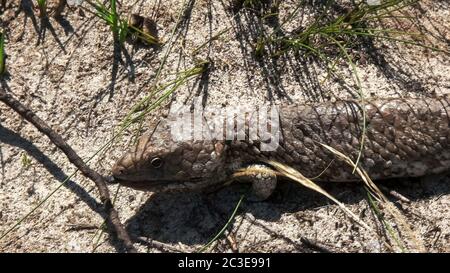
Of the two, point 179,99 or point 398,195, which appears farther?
point 179,99

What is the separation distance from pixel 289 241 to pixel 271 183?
1.18 feet

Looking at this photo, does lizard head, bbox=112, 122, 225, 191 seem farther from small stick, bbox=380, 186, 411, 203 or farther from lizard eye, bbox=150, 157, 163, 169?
small stick, bbox=380, 186, 411, 203

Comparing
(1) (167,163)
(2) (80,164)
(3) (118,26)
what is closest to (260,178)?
(1) (167,163)

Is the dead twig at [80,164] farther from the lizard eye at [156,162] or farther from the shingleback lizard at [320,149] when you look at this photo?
the lizard eye at [156,162]

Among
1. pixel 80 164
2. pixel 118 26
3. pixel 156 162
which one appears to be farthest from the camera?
pixel 118 26

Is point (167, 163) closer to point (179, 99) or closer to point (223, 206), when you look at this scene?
point (223, 206)

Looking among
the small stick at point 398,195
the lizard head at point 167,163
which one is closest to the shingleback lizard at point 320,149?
the lizard head at point 167,163

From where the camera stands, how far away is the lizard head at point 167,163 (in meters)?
2.82

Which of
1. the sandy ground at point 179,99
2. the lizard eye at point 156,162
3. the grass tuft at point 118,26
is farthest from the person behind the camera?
the grass tuft at point 118,26

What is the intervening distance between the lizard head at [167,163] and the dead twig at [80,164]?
124 millimetres

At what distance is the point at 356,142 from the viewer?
2.86 m

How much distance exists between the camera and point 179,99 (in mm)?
3324

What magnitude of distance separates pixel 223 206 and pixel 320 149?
68 cm

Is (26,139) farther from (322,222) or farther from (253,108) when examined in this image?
(322,222)
